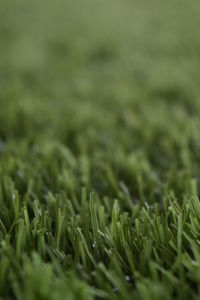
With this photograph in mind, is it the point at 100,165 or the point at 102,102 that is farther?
the point at 102,102

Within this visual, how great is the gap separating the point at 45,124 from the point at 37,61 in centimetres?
71

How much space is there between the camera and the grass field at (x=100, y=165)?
0.49 m

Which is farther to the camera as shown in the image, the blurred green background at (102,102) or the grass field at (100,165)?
the blurred green background at (102,102)

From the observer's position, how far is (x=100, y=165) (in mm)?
849

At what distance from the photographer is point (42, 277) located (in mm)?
434

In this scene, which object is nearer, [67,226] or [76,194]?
[67,226]

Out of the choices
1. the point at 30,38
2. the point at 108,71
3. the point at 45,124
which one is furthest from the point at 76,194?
the point at 30,38

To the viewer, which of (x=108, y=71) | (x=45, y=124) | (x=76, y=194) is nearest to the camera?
(x=76, y=194)

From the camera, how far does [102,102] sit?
128cm

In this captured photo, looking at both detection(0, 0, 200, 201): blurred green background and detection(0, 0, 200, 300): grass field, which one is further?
detection(0, 0, 200, 201): blurred green background

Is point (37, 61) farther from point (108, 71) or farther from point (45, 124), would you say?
point (45, 124)

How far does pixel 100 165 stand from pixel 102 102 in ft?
1.57

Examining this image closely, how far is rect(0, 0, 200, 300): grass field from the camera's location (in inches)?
19.1

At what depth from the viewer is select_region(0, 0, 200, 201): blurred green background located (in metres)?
0.81
